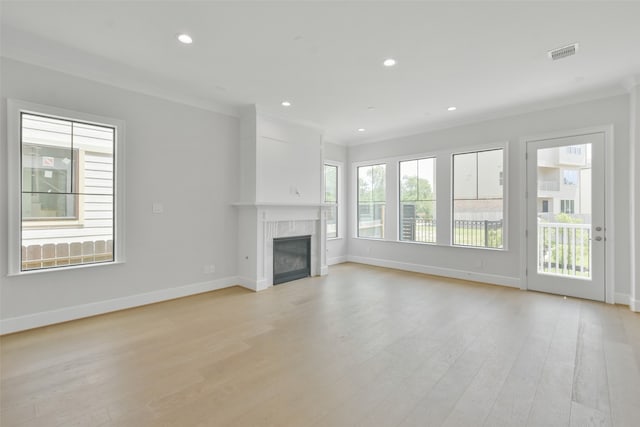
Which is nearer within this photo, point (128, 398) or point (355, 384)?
point (128, 398)

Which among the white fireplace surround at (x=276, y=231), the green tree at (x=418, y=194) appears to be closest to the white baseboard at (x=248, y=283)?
the white fireplace surround at (x=276, y=231)

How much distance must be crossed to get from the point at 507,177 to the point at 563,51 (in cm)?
222

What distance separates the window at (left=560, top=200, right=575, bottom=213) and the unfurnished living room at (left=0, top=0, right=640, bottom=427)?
0.02 meters

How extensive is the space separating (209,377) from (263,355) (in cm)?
48

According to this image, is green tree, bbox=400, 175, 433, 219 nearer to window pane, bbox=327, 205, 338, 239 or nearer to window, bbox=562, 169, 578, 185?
window pane, bbox=327, 205, 338, 239

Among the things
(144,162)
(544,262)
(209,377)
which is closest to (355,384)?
(209,377)

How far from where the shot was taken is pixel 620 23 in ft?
8.39

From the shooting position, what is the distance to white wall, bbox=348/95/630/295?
3.93m

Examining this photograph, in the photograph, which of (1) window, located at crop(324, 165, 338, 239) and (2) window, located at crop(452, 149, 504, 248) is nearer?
(2) window, located at crop(452, 149, 504, 248)

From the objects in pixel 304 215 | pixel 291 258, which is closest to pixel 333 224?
pixel 304 215

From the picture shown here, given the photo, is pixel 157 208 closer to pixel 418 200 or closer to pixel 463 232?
pixel 418 200

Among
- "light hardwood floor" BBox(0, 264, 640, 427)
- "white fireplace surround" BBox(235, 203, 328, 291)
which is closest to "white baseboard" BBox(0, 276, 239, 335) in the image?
"light hardwood floor" BBox(0, 264, 640, 427)

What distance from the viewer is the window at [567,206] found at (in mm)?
4289

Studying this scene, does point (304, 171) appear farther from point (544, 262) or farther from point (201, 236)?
point (544, 262)
